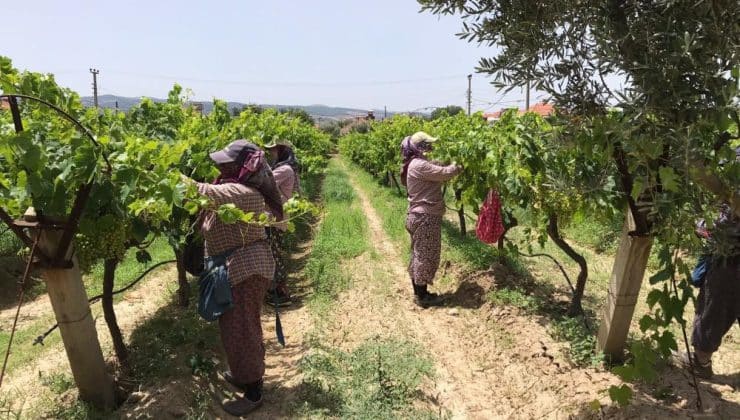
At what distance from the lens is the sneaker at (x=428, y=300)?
212 inches

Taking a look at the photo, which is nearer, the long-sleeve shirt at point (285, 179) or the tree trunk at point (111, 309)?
the tree trunk at point (111, 309)

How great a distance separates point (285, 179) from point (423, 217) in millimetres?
1589

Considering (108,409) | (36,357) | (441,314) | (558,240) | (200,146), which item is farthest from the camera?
(441,314)

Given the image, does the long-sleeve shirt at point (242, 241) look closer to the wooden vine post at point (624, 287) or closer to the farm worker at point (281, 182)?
the farm worker at point (281, 182)

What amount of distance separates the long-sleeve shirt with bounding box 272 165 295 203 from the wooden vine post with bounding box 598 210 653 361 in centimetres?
335

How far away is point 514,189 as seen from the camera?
14.4 ft

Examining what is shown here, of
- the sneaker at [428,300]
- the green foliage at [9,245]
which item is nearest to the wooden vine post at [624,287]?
the sneaker at [428,300]

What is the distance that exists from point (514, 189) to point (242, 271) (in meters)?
2.55

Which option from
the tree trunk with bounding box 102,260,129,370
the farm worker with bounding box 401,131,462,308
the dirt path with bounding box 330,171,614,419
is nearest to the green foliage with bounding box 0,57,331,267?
the tree trunk with bounding box 102,260,129,370

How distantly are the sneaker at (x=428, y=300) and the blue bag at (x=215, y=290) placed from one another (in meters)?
2.75

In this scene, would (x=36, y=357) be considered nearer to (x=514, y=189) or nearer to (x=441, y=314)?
(x=441, y=314)

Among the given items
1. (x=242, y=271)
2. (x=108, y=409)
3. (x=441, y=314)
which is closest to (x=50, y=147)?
(x=242, y=271)

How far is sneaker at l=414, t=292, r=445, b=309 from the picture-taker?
5391mm

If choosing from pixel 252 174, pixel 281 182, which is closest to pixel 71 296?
pixel 252 174
